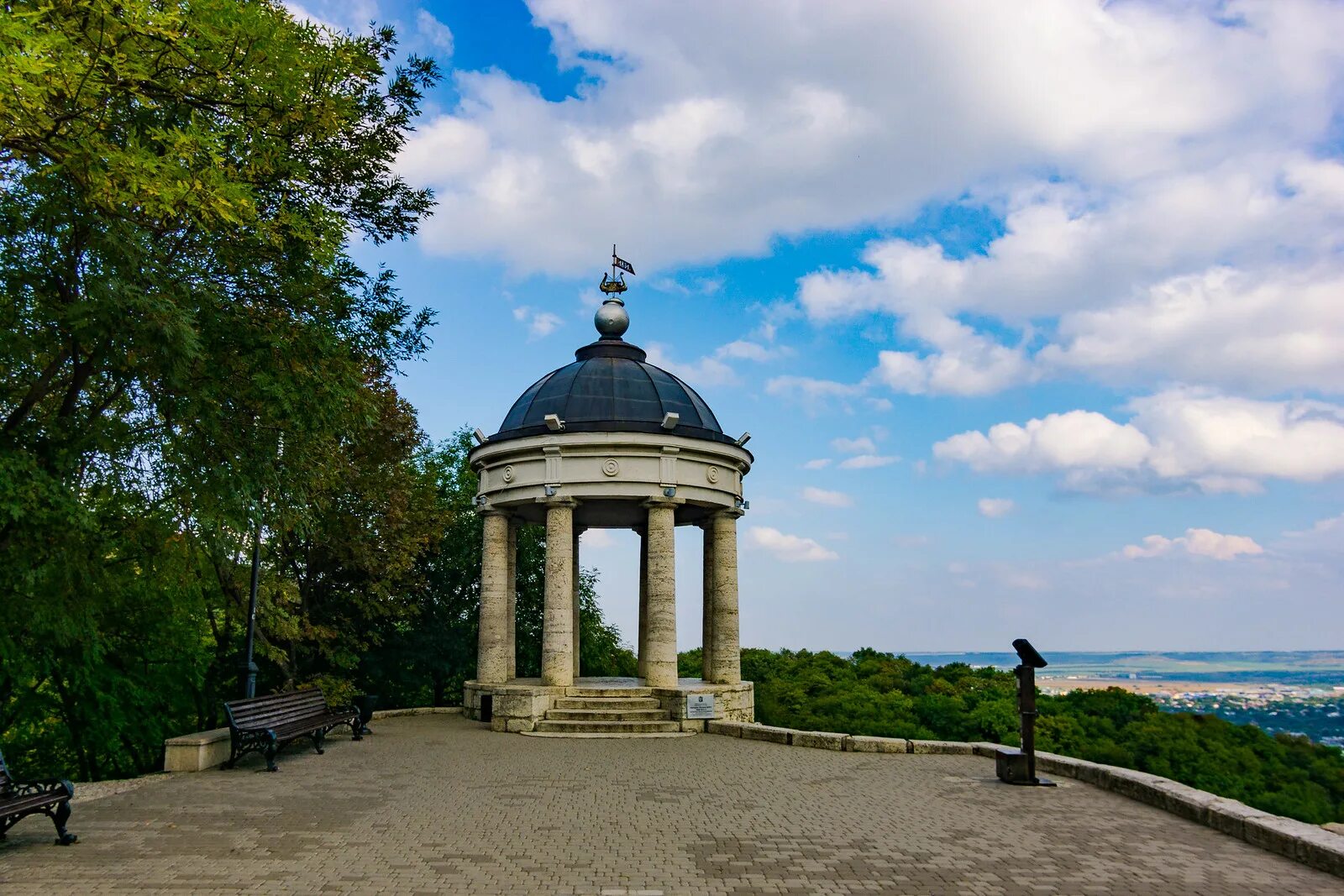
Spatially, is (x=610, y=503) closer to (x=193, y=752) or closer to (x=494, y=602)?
(x=494, y=602)

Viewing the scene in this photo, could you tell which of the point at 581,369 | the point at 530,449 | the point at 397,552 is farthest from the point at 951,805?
the point at 397,552

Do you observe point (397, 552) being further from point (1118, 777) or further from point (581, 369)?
point (1118, 777)

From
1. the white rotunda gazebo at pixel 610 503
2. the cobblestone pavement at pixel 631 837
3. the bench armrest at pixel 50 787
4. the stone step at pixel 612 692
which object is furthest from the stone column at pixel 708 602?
the bench armrest at pixel 50 787

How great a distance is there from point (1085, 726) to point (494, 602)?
53.5 ft

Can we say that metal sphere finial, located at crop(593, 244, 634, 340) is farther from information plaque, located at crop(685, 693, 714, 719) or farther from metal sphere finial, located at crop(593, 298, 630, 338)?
information plaque, located at crop(685, 693, 714, 719)

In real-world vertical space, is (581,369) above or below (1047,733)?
above

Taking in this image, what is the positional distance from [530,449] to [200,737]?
8747mm

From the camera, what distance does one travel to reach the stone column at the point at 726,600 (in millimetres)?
19688

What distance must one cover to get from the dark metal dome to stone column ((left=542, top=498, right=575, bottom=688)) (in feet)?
6.10

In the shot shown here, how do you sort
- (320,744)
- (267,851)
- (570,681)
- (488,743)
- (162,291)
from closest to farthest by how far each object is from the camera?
(267,851), (162,291), (320,744), (488,743), (570,681)

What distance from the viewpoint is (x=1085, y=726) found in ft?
79.5

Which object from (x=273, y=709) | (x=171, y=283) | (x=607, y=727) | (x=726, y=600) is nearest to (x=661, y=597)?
(x=726, y=600)

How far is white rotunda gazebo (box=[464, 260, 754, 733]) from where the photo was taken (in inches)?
717

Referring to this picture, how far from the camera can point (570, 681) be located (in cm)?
1903
